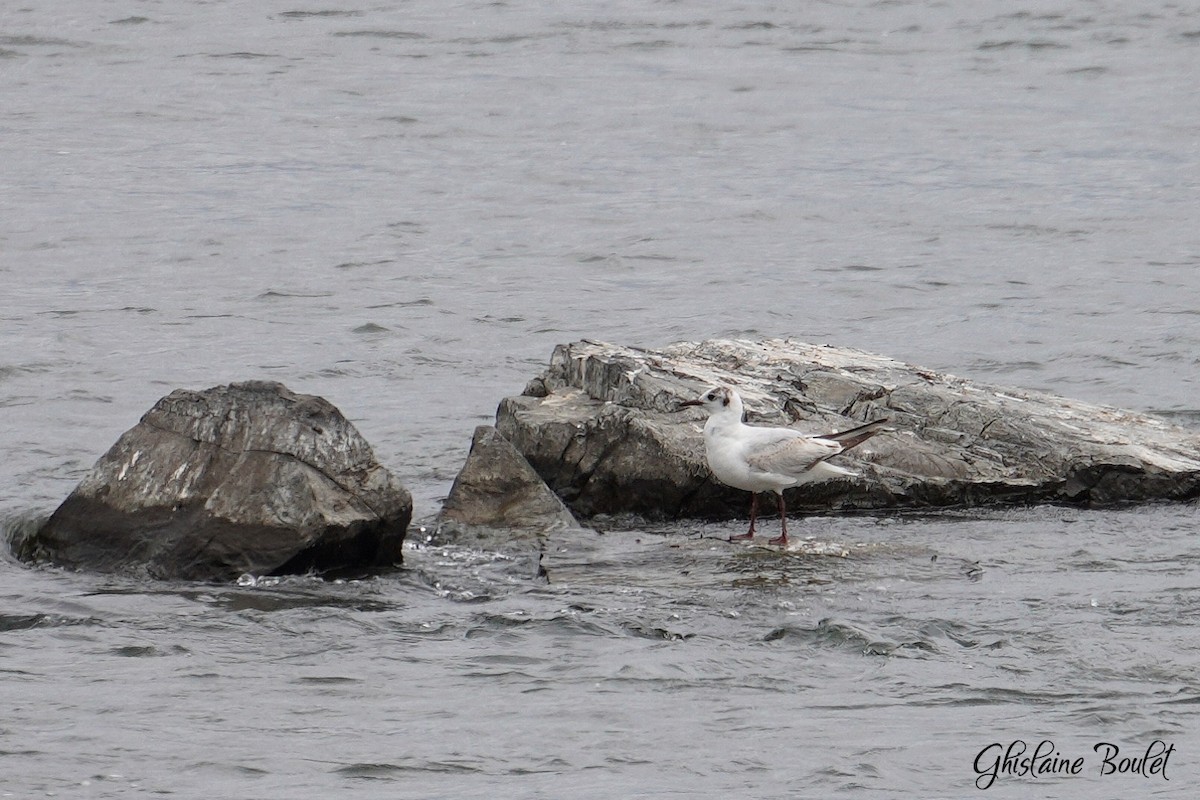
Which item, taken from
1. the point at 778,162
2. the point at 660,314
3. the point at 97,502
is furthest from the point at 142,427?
the point at 778,162

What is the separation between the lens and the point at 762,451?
884 cm

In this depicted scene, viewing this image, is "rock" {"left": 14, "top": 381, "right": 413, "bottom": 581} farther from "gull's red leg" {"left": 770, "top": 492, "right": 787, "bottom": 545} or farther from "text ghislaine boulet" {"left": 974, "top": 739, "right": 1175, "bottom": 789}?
"text ghislaine boulet" {"left": 974, "top": 739, "right": 1175, "bottom": 789}

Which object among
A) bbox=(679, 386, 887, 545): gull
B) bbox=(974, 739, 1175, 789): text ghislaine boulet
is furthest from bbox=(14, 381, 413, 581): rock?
bbox=(974, 739, 1175, 789): text ghislaine boulet

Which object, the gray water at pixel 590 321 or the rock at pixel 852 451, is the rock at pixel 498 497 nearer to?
the gray water at pixel 590 321

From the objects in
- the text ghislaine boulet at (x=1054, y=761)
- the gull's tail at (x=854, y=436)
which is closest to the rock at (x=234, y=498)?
the gull's tail at (x=854, y=436)

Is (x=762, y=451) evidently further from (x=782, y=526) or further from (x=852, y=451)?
Answer: (x=852, y=451)

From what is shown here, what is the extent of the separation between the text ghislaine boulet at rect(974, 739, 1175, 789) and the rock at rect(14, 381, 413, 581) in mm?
3279

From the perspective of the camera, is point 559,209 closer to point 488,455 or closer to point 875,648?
point 488,455

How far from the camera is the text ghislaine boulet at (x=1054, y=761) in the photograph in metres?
5.95

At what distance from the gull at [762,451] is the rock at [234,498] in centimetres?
159

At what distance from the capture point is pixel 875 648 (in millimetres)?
7074

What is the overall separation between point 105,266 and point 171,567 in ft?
29.8

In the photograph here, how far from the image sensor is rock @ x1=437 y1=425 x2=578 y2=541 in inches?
351

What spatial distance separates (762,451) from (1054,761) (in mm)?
3040
